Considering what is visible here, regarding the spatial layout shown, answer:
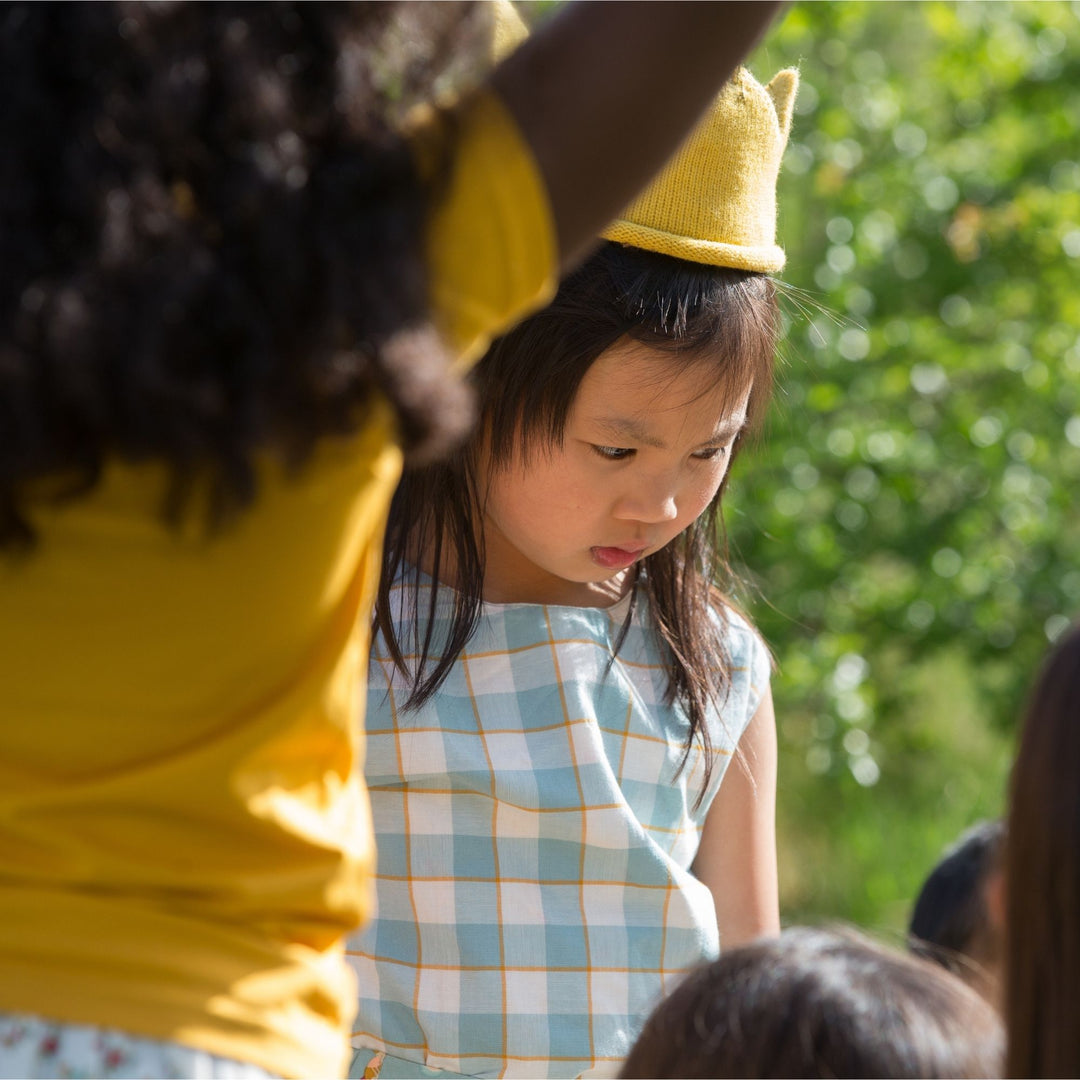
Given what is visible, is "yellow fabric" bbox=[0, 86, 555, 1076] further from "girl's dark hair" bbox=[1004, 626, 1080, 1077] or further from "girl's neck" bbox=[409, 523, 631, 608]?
"girl's neck" bbox=[409, 523, 631, 608]

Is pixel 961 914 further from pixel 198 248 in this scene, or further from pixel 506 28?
pixel 198 248

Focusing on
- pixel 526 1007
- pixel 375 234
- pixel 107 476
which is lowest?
pixel 526 1007

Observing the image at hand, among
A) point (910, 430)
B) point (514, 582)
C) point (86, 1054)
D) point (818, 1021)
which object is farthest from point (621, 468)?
point (910, 430)

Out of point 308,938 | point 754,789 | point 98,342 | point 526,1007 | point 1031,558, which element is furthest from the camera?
point 1031,558

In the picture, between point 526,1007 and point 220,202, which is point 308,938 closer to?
point 220,202

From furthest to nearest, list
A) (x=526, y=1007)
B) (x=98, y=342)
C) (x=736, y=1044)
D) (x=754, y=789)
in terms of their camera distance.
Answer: (x=754, y=789) < (x=526, y=1007) < (x=736, y=1044) < (x=98, y=342)

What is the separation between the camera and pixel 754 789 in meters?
1.93

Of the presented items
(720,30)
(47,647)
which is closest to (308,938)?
(47,647)

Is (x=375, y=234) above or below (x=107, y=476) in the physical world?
above

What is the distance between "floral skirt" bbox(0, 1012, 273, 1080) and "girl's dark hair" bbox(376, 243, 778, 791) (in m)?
0.84

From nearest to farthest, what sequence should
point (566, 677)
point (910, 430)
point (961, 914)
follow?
point (566, 677)
point (961, 914)
point (910, 430)

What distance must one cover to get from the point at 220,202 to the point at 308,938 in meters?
0.49

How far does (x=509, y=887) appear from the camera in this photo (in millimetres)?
1776

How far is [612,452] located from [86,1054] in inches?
37.8
